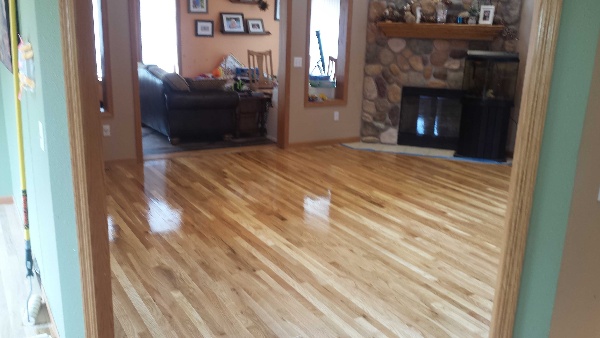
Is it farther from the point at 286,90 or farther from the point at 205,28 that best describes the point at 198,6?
the point at 286,90

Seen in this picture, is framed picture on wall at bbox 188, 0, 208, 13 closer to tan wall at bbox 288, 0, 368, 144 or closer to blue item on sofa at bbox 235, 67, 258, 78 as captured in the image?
blue item on sofa at bbox 235, 67, 258, 78

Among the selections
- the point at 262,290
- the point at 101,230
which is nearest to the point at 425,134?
the point at 262,290

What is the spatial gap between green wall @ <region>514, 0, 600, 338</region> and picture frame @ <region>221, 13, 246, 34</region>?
973 centimetres

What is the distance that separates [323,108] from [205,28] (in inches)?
174

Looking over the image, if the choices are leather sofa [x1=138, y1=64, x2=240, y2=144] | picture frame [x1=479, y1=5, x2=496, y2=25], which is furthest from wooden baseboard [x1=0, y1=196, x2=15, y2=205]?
picture frame [x1=479, y1=5, x2=496, y2=25]

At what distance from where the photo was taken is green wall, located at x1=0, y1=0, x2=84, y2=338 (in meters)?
1.89

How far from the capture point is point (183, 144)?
6.74 m

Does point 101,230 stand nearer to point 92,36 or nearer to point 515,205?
point 92,36

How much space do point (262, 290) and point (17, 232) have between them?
6.60ft

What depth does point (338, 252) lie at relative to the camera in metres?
3.66

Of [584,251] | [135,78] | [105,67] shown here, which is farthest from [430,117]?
[584,251]

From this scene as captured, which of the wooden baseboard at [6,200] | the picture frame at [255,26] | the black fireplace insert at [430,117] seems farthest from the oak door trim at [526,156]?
the picture frame at [255,26]

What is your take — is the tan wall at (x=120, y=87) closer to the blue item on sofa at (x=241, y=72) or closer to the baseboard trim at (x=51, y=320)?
the baseboard trim at (x=51, y=320)

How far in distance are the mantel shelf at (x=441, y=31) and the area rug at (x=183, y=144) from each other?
81.6 inches
